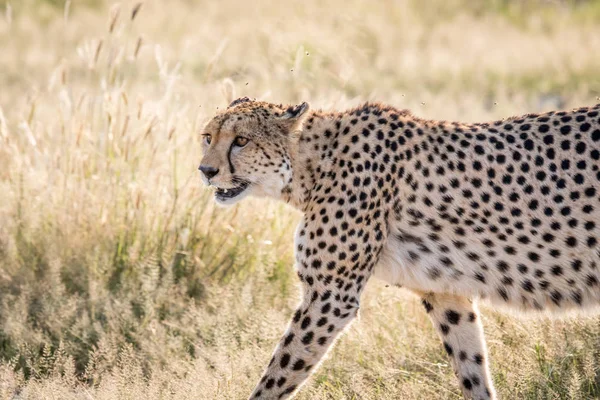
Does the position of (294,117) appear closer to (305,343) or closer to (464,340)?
(305,343)

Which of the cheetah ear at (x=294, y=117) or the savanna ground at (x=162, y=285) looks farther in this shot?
the savanna ground at (x=162, y=285)

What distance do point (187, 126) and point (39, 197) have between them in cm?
81

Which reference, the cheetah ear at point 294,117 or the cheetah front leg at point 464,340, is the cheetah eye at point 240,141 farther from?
the cheetah front leg at point 464,340

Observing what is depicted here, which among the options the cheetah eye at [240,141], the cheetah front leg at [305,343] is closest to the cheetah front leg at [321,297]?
the cheetah front leg at [305,343]

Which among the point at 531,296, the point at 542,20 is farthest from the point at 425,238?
the point at 542,20

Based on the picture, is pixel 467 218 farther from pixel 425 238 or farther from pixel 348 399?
pixel 348 399

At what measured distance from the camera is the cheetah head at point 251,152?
3.66m

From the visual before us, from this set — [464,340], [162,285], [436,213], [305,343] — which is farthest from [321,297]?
[162,285]

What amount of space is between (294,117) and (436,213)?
2.07 ft

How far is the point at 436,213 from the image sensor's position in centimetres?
349

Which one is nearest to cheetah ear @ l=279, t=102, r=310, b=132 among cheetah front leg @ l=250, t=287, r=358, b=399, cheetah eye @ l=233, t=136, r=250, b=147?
cheetah eye @ l=233, t=136, r=250, b=147

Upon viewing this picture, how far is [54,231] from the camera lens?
491 centimetres

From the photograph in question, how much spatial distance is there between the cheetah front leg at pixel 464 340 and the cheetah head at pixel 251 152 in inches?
28.4

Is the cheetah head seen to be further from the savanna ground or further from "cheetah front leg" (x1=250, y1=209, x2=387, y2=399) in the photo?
the savanna ground
